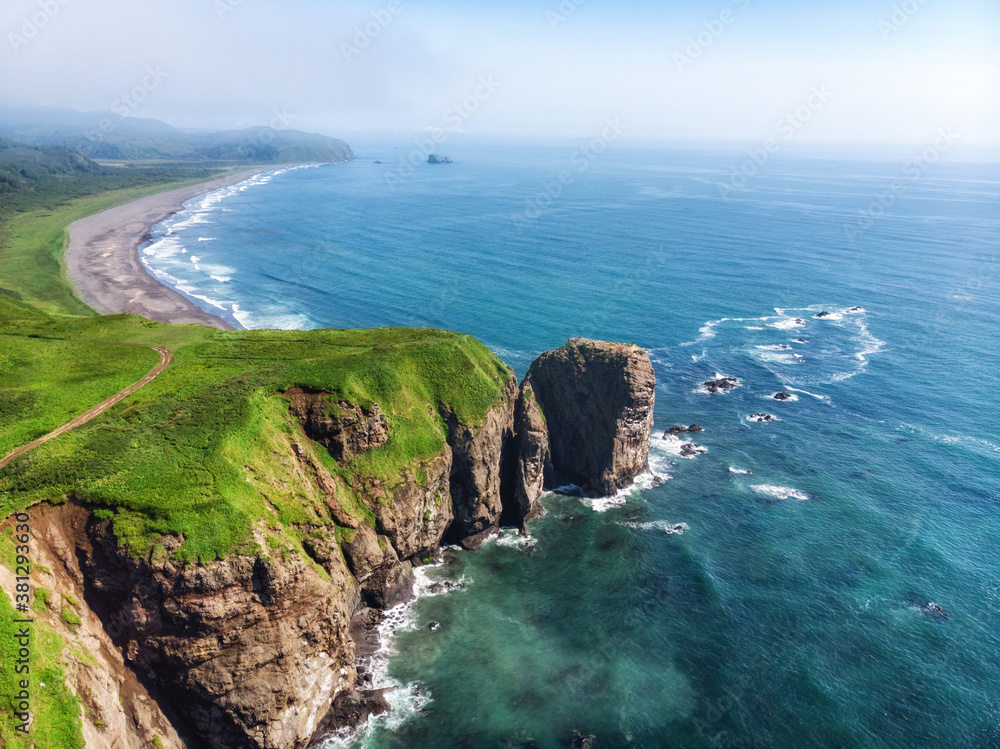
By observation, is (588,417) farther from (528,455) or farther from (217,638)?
(217,638)

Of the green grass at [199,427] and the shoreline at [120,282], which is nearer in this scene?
the green grass at [199,427]

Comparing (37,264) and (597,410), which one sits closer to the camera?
(597,410)

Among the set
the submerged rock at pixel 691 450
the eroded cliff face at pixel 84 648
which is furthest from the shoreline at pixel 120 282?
the submerged rock at pixel 691 450

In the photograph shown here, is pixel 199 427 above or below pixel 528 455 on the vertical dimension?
above

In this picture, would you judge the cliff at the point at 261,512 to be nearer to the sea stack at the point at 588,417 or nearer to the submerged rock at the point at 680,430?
the sea stack at the point at 588,417

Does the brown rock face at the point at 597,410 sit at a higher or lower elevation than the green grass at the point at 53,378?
lower

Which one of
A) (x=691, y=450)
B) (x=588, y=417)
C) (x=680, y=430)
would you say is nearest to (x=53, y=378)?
(x=588, y=417)
